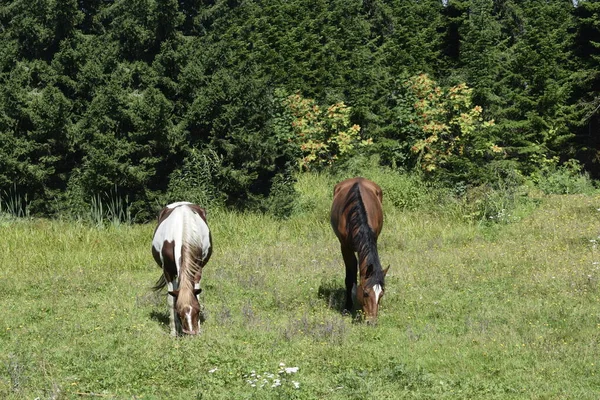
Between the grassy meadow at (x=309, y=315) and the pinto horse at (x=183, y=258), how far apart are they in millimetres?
286

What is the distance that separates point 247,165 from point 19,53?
1045cm

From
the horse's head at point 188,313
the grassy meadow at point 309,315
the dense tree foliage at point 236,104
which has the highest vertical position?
the dense tree foliage at point 236,104

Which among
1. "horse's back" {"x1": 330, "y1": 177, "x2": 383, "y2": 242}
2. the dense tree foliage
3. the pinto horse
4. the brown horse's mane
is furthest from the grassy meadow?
the dense tree foliage

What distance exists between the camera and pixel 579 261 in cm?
1196

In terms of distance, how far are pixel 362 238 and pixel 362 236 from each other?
3cm

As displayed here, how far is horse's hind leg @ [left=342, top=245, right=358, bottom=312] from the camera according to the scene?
1056cm

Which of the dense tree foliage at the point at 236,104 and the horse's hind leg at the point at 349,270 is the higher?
the dense tree foliage at the point at 236,104

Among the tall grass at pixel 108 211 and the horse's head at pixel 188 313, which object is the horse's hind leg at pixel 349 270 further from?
the tall grass at pixel 108 211

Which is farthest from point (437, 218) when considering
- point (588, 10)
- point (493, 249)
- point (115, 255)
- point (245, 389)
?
point (588, 10)

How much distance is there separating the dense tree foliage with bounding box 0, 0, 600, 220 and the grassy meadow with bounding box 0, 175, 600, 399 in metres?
2.56

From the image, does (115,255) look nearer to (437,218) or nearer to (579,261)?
(437,218)

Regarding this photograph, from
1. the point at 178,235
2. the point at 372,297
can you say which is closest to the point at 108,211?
the point at 178,235

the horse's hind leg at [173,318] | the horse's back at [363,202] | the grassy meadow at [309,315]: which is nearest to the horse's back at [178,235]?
the horse's hind leg at [173,318]

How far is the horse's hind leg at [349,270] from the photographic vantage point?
416 inches
